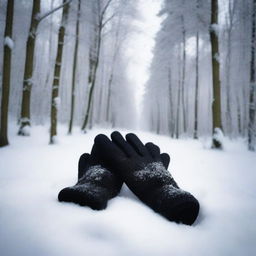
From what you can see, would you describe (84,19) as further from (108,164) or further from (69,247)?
(69,247)

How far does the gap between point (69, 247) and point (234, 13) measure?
1583 centimetres

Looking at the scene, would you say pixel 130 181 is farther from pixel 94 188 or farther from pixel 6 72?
pixel 6 72

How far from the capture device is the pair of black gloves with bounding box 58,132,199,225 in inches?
43.0

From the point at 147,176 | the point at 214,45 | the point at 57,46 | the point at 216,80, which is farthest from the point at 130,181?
the point at 57,46

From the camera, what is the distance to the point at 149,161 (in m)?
1.53

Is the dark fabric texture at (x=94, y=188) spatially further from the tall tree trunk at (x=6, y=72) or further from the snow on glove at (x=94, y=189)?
the tall tree trunk at (x=6, y=72)

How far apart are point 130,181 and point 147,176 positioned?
154mm

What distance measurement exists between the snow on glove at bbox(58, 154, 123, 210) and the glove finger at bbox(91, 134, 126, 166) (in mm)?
83

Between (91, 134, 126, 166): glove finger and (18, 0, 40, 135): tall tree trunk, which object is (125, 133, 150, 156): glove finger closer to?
(91, 134, 126, 166): glove finger

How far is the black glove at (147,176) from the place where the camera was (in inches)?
42.4

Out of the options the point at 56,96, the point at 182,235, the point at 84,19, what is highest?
the point at 84,19

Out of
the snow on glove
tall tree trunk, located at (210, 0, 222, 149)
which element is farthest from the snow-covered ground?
tall tree trunk, located at (210, 0, 222, 149)

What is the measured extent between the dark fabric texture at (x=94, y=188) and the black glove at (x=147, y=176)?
0.09 m

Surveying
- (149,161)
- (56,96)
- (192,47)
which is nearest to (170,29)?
(192,47)
